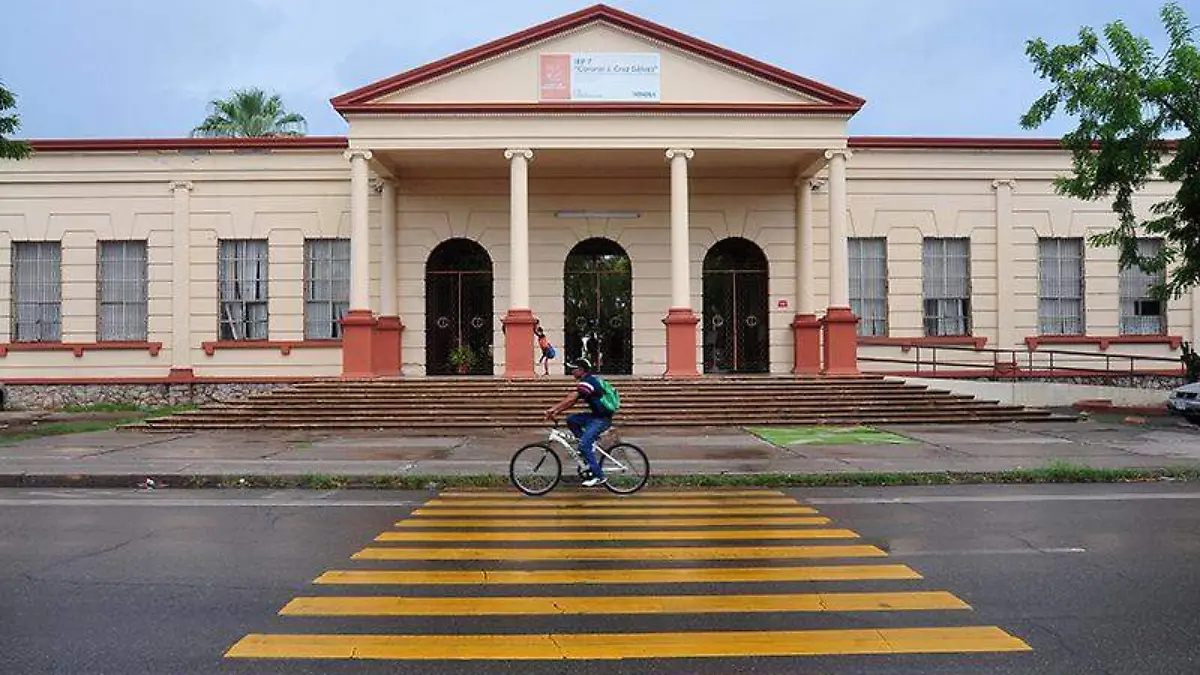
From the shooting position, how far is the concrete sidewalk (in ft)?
42.0

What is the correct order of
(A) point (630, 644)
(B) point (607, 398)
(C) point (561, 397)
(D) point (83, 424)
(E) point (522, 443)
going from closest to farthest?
(A) point (630, 644), (B) point (607, 398), (E) point (522, 443), (D) point (83, 424), (C) point (561, 397)

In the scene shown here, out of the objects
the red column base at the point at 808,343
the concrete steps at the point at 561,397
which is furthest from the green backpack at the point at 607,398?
the red column base at the point at 808,343

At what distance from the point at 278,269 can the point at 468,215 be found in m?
5.16

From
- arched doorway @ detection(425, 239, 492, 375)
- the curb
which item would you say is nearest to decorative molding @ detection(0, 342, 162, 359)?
arched doorway @ detection(425, 239, 492, 375)

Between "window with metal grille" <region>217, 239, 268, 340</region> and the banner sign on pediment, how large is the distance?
29.5 ft

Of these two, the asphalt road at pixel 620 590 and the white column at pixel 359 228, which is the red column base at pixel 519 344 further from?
the asphalt road at pixel 620 590

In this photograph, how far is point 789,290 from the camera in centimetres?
2533

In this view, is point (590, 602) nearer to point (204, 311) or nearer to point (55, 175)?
point (204, 311)

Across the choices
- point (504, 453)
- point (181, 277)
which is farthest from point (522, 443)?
point (181, 277)

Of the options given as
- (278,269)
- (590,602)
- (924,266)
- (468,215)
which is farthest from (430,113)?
(590,602)

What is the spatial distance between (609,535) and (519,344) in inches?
525

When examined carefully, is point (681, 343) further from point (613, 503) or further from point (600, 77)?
point (613, 503)

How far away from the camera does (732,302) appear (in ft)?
84.1

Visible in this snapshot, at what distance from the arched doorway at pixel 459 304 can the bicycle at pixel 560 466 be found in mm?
14064
